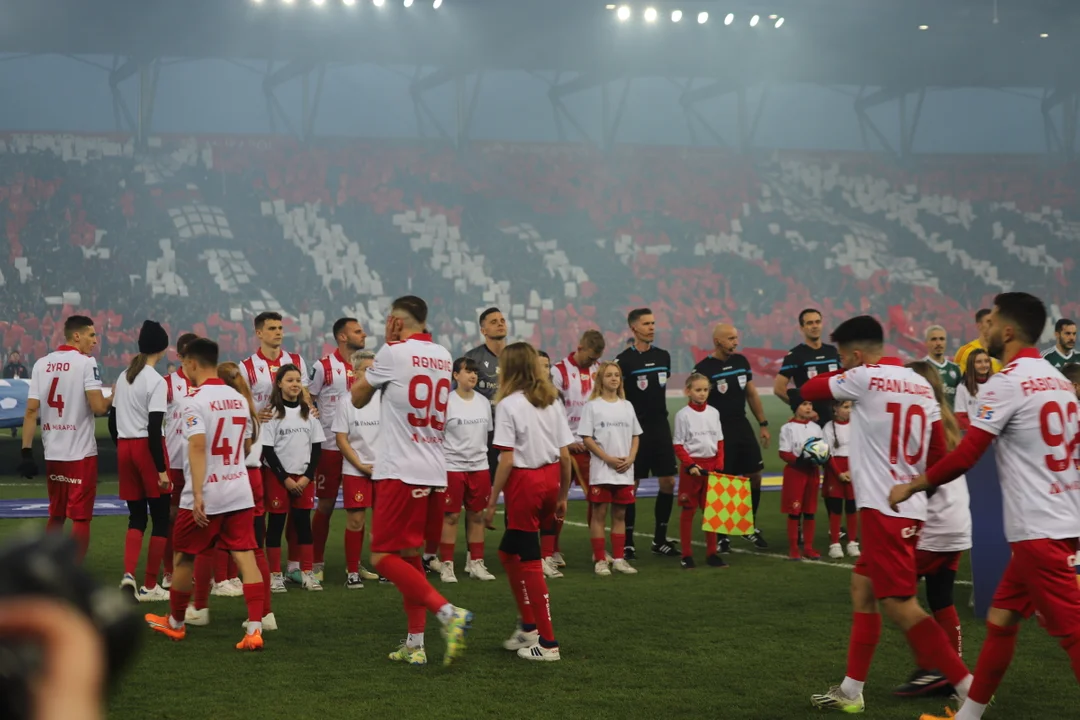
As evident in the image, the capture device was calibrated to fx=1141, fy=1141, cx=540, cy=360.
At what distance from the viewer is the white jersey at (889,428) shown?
5219 millimetres

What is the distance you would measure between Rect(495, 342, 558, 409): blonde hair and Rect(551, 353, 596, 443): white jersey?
3873mm

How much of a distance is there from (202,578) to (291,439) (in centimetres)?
159

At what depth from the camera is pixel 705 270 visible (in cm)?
3553

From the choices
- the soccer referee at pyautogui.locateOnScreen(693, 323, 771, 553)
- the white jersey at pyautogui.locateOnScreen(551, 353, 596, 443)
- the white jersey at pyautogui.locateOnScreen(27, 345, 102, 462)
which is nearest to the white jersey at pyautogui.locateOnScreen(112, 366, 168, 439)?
the white jersey at pyautogui.locateOnScreen(27, 345, 102, 462)

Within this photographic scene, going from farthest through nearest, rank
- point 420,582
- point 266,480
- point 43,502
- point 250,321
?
A: 1. point 250,321
2. point 43,502
3. point 266,480
4. point 420,582

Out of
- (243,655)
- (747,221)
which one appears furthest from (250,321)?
(243,655)

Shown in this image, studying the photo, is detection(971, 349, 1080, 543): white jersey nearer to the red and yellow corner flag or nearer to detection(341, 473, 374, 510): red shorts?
the red and yellow corner flag

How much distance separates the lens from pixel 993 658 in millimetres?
4676

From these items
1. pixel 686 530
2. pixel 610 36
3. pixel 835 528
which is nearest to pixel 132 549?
pixel 686 530

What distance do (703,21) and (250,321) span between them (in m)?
14.9

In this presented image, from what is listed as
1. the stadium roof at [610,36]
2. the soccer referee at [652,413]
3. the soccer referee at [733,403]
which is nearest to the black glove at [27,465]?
→ the soccer referee at [652,413]

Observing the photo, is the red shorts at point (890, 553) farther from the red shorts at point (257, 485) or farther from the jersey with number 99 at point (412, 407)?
the red shorts at point (257, 485)

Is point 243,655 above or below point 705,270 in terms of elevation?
below

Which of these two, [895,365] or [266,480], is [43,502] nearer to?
[266,480]
